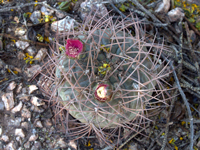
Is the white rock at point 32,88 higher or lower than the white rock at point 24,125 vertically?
higher

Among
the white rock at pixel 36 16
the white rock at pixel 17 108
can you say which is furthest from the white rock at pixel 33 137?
the white rock at pixel 36 16

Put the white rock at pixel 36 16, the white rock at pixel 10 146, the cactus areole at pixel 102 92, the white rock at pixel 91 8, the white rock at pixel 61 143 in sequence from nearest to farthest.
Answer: the cactus areole at pixel 102 92 → the white rock at pixel 10 146 → the white rock at pixel 61 143 → the white rock at pixel 91 8 → the white rock at pixel 36 16

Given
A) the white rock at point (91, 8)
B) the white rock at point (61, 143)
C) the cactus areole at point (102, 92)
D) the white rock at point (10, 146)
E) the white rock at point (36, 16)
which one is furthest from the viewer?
the white rock at point (36, 16)

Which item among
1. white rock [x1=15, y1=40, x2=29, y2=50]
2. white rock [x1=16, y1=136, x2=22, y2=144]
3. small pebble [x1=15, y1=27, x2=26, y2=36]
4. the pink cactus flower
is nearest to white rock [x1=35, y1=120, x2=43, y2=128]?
white rock [x1=16, y1=136, x2=22, y2=144]

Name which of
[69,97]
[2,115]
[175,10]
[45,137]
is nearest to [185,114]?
[175,10]

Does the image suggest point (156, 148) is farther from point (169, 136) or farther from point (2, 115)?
point (2, 115)

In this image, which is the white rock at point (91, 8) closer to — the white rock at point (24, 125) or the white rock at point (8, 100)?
the white rock at point (8, 100)

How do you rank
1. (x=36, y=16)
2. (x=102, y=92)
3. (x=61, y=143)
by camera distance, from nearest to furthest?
1. (x=102, y=92)
2. (x=61, y=143)
3. (x=36, y=16)

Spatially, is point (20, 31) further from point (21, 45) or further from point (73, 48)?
point (73, 48)

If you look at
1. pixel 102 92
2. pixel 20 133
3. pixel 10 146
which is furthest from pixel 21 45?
pixel 102 92
